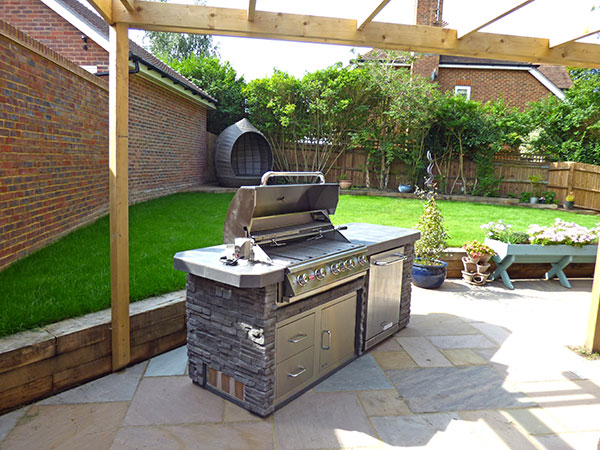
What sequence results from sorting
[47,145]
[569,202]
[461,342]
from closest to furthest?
1. [461,342]
2. [47,145]
3. [569,202]

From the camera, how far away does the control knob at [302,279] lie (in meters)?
2.73

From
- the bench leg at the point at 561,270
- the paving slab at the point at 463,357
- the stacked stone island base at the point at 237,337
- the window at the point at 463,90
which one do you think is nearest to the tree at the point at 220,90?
the window at the point at 463,90

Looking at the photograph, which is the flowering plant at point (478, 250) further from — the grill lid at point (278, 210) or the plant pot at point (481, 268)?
the grill lid at point (278, 210)

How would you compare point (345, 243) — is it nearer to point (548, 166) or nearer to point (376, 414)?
point (376, 414)

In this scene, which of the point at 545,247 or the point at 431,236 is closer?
the point at 431,236

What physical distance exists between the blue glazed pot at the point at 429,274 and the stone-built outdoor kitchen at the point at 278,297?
6.62ft

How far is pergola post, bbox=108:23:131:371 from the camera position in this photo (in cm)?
304

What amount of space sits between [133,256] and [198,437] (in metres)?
2.92

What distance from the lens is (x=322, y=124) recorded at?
14.4 m

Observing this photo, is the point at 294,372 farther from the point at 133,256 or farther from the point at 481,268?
the point at 481,268

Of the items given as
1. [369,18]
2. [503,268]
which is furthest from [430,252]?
[369,18]

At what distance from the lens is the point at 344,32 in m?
3.28

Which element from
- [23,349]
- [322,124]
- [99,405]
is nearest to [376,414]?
[99,405]

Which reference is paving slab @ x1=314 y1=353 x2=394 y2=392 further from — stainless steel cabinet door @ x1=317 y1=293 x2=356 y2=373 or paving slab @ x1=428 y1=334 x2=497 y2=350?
paving slab @ x1=428 y1=334 x2=497 y2=350
